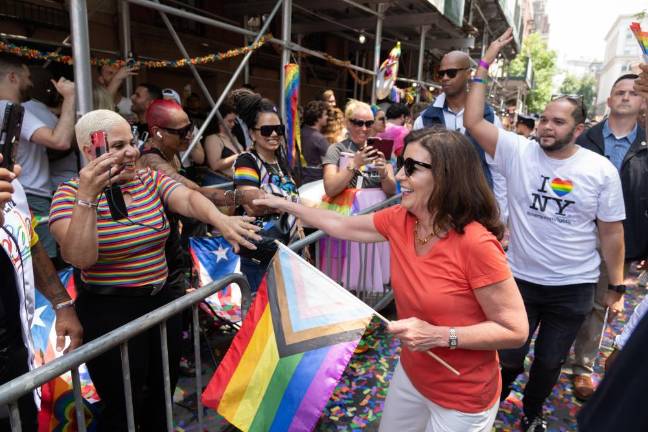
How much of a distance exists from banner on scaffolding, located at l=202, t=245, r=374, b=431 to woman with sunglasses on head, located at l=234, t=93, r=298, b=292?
629mm

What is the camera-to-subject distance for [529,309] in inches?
111

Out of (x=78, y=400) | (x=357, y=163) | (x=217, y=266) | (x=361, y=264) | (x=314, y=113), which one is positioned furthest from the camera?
(x=314, y=113)

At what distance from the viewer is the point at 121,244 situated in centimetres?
198

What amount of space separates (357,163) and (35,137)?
2.43 m

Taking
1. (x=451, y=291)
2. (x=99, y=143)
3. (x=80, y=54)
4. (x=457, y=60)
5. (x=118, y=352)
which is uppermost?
(x=457, y=60)

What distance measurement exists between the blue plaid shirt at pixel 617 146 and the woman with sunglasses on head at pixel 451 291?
7.91 feet

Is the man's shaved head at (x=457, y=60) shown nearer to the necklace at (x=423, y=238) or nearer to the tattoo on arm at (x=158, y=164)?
the necklace at (x=423, y=238)

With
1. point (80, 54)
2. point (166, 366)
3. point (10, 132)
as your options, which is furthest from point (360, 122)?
point (10, 132)

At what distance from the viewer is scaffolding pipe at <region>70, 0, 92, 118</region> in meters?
3.23

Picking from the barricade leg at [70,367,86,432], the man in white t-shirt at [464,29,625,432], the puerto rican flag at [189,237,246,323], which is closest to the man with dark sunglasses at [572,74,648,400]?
the man in white t-shirt at [464,29,625,432]

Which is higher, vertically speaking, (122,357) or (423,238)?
(423,238)

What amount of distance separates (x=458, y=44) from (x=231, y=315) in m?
11.6

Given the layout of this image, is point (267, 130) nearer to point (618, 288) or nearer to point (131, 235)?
point (131, 235)

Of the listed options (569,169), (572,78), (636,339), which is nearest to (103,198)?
(636,339)
